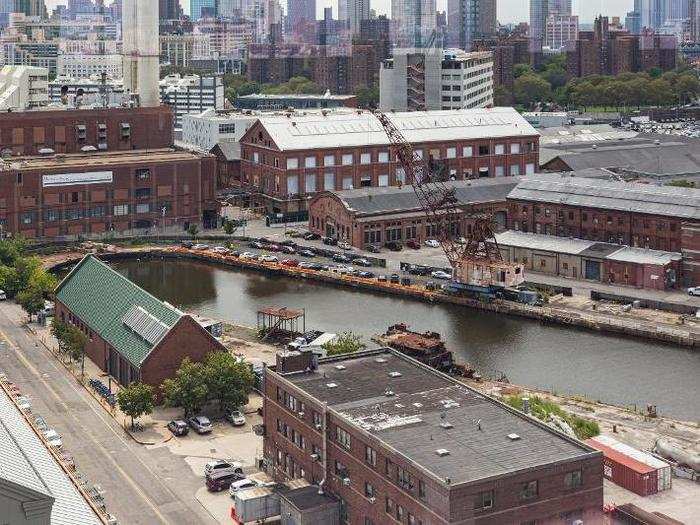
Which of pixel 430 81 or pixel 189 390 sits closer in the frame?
pixel 189 390

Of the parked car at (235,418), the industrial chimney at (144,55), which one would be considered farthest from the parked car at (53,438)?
the industrial chimney at (144,55)

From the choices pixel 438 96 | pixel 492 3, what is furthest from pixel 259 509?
pixel 492 3

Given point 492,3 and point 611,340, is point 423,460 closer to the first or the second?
point 611,340

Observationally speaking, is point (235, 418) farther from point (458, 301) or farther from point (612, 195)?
point (612, 195)

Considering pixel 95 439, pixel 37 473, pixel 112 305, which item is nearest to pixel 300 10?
pixel 112 305

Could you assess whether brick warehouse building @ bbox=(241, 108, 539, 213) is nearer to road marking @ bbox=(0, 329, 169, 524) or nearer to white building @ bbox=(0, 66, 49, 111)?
white building @ bbox=(0, 66, 49, 111)

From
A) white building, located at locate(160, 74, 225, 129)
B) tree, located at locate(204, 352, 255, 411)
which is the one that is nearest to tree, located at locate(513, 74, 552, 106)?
white building, located at locate(160, 74, 225, 129)
